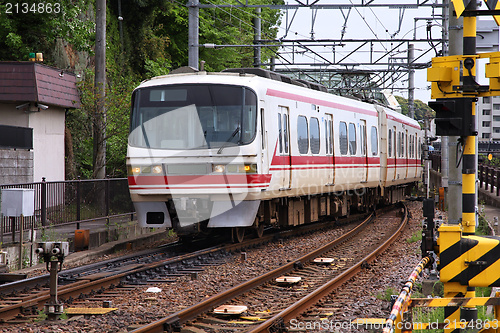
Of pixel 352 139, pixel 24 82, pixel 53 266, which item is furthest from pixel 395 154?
pixel 53 266

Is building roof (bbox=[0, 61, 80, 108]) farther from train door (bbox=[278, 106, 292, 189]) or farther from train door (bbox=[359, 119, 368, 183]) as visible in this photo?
train door (bbox=[359, 119, 368, 183])

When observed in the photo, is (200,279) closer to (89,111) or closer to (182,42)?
(89,111)

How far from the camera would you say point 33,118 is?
18.3m

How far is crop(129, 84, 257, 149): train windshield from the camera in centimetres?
1281

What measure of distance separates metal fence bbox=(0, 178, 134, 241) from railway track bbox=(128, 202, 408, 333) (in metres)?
5.18

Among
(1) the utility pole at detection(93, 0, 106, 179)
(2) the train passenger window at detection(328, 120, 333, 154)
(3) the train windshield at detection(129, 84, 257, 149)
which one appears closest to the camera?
(3) the train windshield at detection(129, 84, 257, 149)

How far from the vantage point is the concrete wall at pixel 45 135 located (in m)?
18.1

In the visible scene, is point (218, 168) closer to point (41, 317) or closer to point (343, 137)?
point (41, 317)

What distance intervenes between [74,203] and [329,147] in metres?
6.30

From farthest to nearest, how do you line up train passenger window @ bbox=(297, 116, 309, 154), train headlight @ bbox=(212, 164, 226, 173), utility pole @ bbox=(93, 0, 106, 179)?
utility pole @ bbox=(93, 0, 106, 179) → train passenger window @ bbox=(297, 116, 309, 154) → train headlight @ bbox=(212, 164, 226, 173)

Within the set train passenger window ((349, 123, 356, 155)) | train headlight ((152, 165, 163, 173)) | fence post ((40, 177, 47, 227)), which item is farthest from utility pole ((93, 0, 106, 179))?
train passenger window ((349, 123, 356, 155))

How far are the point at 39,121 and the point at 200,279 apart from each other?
396 inches

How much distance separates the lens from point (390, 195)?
86.5 feet

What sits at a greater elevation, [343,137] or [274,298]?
[343,137]
